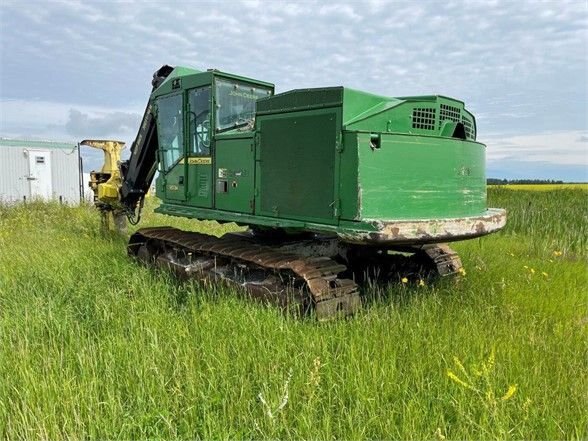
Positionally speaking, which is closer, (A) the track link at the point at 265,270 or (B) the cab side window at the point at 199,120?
(A) the track link at the point at 265,270

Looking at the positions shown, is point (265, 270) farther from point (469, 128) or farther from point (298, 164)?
point (469, 128)

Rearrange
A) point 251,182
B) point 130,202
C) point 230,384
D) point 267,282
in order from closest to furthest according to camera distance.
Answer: point 230,384 < point 267,282 < point 251,182 < point 130,202

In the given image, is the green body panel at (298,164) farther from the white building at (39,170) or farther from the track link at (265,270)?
the white building at (39,170)

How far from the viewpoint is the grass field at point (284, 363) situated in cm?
277

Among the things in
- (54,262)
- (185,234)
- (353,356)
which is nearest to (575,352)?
(353,356)

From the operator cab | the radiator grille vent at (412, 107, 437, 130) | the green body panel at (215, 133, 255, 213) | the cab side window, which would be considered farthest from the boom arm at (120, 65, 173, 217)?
the radiator grille vent at (412, 107, 437, 130)

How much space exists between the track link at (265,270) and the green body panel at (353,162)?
0.38 meters

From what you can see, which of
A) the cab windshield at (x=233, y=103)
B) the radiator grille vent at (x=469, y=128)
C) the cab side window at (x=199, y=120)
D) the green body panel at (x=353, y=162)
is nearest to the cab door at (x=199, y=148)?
the cab side window at (x=199, y=120)

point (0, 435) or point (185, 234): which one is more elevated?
point (185, 234)

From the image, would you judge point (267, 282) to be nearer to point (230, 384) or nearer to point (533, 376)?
point (230, 384)

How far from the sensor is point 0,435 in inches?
108

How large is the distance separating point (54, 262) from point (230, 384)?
4.62 metres

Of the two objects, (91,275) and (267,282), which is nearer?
(267,282)

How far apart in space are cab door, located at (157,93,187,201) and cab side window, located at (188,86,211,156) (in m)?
0.23
